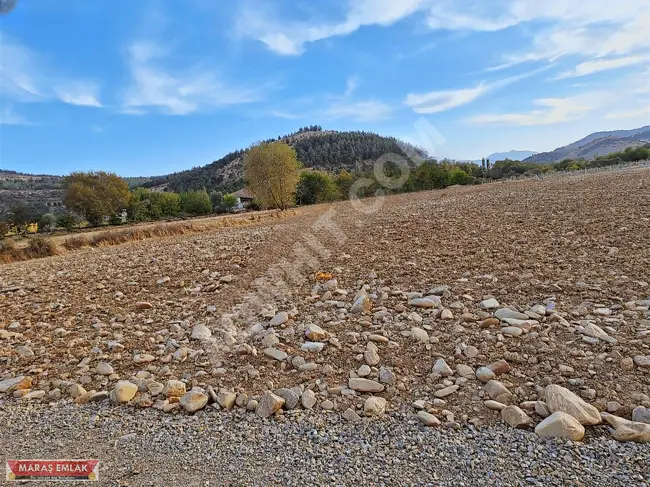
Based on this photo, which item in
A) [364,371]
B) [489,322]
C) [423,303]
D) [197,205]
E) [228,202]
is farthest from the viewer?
[228,202]

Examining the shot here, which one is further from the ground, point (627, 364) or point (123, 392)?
point (123, 392)

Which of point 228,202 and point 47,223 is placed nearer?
point 47,223

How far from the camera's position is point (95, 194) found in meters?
55.0

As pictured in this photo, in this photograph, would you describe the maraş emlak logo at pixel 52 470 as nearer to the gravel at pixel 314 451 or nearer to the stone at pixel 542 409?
the gravel at pixel 314 451

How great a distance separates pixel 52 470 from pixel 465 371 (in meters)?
3.24

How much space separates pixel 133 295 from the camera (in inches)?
253

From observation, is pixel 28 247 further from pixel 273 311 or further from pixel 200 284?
pixel 273 311

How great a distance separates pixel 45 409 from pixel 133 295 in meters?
3.40

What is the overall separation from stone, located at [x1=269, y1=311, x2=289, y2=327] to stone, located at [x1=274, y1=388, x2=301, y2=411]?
61.3 inches

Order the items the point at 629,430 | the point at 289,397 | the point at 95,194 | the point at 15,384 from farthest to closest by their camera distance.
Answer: the point at 95,194
the point at 15,384
the point at 289,397
the point at 629,430

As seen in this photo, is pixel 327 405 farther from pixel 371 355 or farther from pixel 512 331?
pixel 512 331

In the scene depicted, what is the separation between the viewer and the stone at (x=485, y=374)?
310 cm

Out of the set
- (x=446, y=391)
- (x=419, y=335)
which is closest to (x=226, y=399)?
(x=446, y=391)

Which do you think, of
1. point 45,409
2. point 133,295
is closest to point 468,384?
point 45,409
